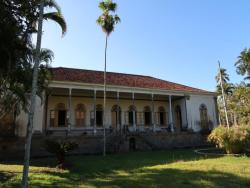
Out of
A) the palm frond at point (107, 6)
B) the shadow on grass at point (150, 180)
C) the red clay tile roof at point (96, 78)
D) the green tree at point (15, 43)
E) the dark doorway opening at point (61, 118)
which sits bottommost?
the shadow on grass at point (150, 180)

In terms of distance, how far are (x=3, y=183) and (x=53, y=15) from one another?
623 cm

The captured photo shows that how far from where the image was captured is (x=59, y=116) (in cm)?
2306

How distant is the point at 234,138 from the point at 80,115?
14.0 m

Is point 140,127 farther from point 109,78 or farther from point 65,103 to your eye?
point 65,103

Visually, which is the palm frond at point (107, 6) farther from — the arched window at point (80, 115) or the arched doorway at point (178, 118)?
the arched doorway at point (178, 118)

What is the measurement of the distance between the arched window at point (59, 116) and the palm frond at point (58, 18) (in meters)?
14.0

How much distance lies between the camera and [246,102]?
1318 inches

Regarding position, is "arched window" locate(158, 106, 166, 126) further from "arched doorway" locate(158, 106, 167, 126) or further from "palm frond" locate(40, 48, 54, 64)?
"palm frond" locate(40, 48, 54, 64)

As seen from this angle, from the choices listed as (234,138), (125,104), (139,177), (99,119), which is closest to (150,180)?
(139,177)

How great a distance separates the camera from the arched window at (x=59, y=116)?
22750 millimetres

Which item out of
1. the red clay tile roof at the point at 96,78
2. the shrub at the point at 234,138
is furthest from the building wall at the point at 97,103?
the shrub at the point at 234,138

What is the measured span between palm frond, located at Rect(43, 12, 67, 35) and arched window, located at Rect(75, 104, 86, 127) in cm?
1447

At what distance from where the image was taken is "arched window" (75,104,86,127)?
77.4ft

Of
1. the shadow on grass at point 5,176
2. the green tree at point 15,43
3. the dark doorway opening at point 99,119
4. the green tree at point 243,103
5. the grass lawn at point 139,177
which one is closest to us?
the grass lawn at point 139,177
